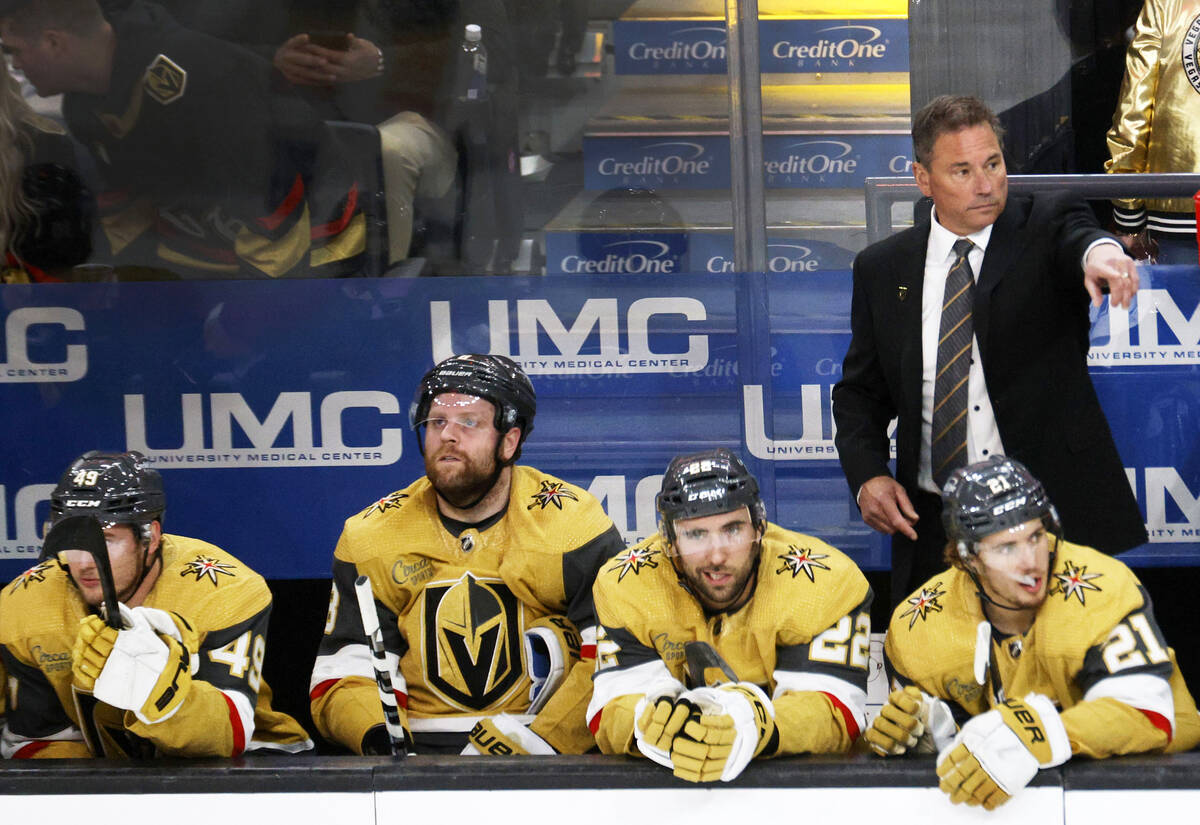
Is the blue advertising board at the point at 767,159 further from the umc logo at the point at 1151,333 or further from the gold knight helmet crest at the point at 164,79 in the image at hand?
the gold knight helmet crest at the point at 164,79

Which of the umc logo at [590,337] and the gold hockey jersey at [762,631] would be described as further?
the umc logo at [590,337]

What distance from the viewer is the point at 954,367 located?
2.98m

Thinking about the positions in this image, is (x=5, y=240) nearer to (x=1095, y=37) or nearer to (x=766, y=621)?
(x=766, y=621)

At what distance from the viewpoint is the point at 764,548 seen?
274 centimetres

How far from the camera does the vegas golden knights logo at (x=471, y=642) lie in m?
2.99

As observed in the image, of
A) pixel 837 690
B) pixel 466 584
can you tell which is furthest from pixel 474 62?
pixel 837 690

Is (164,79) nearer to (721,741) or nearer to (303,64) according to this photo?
(303,64)

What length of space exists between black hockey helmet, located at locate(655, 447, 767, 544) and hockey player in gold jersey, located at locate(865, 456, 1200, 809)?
1.18 ft

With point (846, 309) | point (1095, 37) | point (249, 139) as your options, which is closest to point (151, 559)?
point (249, 139)

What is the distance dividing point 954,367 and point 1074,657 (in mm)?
792

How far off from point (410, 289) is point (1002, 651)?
205 cm

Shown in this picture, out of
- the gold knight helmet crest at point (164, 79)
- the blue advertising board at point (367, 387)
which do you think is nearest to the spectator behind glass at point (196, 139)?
the gold knight helmet crest at point (164, 79)

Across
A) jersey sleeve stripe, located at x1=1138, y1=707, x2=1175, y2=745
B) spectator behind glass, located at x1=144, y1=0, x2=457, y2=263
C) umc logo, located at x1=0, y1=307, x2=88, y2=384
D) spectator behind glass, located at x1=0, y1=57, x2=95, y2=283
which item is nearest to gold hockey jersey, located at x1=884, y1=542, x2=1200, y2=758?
jersey sleeve stripe, located at x1=1138, y1=707, x2=1175, y2=745

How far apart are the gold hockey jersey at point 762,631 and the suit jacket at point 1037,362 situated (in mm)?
436
